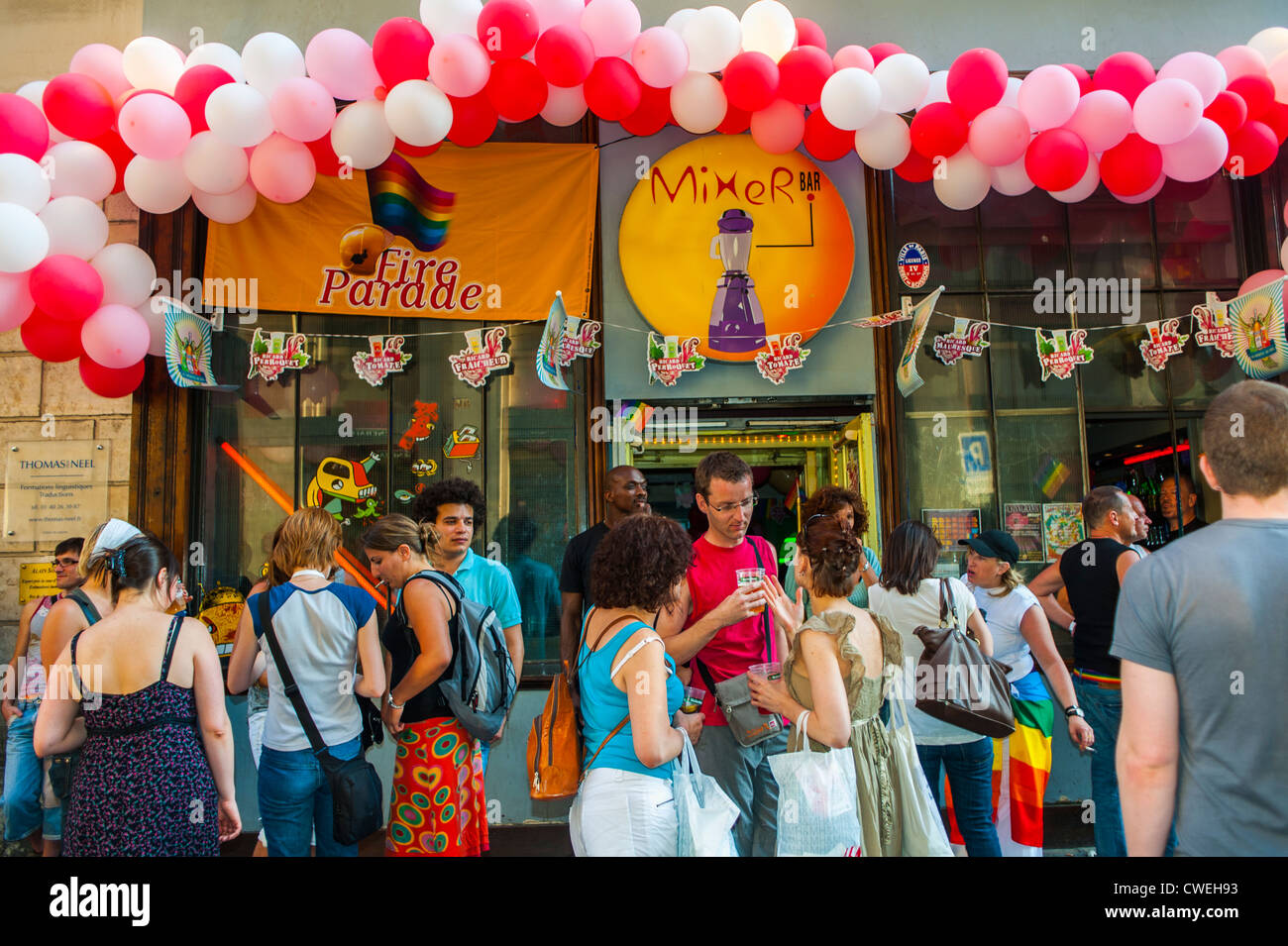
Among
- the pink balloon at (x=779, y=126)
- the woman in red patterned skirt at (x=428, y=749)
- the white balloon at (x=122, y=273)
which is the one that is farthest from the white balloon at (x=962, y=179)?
the white balloon at (x=122, y=273)

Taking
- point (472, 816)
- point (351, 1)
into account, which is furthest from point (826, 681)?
point (351, 1)

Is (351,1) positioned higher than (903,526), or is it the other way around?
(351,1)

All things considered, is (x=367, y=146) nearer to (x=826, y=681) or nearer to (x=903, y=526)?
(x=903, y=526)

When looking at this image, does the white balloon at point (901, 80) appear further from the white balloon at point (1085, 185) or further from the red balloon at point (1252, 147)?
the red balloon at point (1252, 147)

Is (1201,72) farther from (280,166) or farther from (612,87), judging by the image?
(280,166)

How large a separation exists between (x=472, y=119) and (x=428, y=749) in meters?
3.59

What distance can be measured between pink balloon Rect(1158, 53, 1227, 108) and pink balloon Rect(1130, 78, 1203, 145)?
123mm

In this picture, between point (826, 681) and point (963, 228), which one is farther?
point (963, 228)

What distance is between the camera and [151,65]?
511 centimetres

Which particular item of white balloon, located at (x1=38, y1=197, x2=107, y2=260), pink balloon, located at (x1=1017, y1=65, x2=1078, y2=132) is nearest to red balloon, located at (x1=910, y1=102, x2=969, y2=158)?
pink balloon, located at (x1=1017, y1=65, x2=1078, y2=132)

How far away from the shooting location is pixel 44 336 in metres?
5.01

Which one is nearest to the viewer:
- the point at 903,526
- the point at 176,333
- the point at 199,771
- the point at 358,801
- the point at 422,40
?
the point at 199,771
